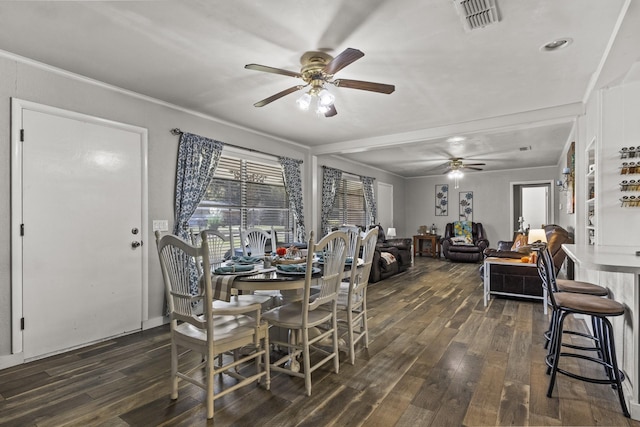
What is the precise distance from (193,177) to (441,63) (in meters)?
3.05

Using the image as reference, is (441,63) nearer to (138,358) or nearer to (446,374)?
(446,374)

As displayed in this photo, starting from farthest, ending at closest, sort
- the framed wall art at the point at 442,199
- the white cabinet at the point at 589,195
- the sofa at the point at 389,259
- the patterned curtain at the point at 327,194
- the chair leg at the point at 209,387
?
the framed wall art at the point at 442,199
the patterned curtain at the point at 327,194
the sofa at the point at 389,259
the white cabinet at the point at 589,195
the chair leg at the point at 209,387

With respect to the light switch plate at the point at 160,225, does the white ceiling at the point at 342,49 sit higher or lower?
higher

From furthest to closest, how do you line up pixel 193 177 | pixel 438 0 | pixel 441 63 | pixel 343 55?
pixel 193 177 < pixel 441 63 < pixel 343 55 < pixel 438 0

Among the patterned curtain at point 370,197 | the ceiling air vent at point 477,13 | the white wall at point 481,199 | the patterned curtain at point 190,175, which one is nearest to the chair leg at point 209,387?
the patterned curtain at point 190,175

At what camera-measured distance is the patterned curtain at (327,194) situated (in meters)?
6.66

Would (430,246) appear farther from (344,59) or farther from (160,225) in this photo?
(344,59)

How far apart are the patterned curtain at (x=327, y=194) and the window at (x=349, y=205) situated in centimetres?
27

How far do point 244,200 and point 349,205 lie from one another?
11.2ft

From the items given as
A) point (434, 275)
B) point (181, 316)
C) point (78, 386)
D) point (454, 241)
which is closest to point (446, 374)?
point (181, 316)

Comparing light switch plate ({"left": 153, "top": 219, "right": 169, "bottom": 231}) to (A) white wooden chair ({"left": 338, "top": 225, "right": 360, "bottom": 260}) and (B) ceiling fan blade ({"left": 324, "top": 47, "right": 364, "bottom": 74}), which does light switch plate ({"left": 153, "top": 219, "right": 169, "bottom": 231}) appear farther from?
(B) ceiling fan blade ({"left": 324, "top": 47, "right": 364, "bottom": 74})

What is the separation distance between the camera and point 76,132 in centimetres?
315

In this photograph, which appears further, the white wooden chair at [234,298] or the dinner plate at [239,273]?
the white wooden chair at [234,298]

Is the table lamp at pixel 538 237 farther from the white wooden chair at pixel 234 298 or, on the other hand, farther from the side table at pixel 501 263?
the white wooden chair at pixel 234 298
